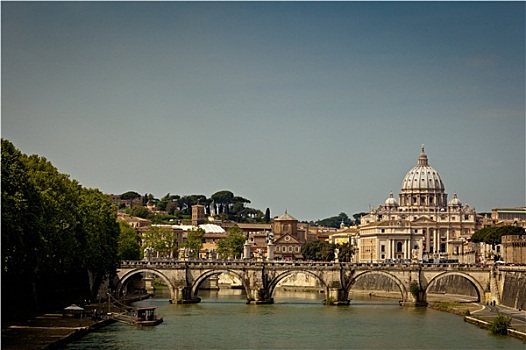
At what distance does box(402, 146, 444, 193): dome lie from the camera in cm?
19325

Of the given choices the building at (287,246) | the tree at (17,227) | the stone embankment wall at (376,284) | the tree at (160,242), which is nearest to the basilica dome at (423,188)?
the building at (287,246)

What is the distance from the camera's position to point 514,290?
62.8 m

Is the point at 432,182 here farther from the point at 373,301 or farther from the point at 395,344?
the point at 395,344

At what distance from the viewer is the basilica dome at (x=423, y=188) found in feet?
630

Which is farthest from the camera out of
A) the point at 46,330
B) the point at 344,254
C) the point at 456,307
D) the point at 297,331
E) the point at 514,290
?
the point at 344,254

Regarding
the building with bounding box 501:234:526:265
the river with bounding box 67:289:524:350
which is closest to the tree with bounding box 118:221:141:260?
the river with bounding box 67:289:524:350

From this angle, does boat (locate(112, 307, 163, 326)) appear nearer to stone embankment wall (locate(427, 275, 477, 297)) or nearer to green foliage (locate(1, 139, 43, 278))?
→ green foliage (locate(1, 139, 43, 278))

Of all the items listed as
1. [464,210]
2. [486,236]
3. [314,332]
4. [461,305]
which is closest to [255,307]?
[461,305]

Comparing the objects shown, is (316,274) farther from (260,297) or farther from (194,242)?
(194,242)

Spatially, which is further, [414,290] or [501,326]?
[414,290]

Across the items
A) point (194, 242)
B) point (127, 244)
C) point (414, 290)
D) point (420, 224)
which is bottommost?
point (414, 290)

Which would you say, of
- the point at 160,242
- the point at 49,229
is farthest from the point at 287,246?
the point at 49,229

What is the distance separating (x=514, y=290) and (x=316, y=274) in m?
14.6

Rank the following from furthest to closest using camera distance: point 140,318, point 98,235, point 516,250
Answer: point 516,250, point 98,235, point 140,318
